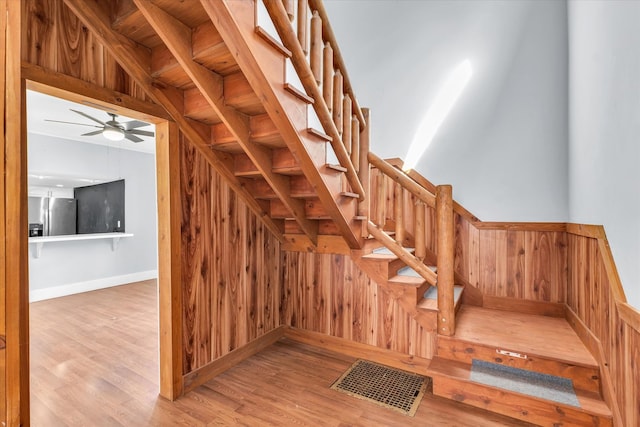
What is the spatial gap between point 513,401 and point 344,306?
1.39 meters

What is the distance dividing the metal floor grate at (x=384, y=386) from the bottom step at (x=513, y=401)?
0.19 meters

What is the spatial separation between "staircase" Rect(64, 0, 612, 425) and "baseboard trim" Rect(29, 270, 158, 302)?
13.9 feet

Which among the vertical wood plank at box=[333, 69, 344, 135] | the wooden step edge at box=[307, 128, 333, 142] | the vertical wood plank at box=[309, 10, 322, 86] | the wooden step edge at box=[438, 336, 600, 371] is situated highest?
the vertical wood plank at box=[309, 10, 322, 86]

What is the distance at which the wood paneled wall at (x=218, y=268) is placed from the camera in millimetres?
2125

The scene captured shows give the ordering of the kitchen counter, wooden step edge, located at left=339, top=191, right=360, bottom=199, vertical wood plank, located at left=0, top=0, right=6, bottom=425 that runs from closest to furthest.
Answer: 1. vertical wood plank, located at left=0, top=0, right=6, bottom=425
2. wooden step edge, located at left=339, top=191, right=360, bottom=199
3. the kitchen counter

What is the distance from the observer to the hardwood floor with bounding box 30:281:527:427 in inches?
70.7

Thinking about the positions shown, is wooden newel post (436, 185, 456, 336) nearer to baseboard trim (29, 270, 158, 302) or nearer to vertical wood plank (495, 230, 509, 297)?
vertical wood plank (495, 230, 509, 297)

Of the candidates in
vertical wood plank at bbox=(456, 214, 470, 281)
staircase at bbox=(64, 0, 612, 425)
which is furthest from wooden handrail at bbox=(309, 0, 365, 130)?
vertical wood plank at bbox=(456, 214, 470, 281)

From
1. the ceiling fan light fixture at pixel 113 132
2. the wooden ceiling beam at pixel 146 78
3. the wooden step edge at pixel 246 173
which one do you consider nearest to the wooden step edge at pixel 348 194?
the wooden step edge at pixel 246 173

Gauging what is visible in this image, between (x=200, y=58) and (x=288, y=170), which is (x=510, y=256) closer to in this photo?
(x=288, y=170)

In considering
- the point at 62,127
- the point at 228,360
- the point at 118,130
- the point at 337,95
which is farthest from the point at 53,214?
the point at 337,95

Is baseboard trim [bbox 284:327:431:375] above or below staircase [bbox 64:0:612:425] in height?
below

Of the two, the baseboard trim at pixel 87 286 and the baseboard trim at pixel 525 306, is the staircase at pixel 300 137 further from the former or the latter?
→ the baseboard trim at pixel 87 286

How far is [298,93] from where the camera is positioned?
5.34 feet
